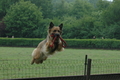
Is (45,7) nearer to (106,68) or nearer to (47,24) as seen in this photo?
(47,24)

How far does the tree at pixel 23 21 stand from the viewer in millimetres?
51062

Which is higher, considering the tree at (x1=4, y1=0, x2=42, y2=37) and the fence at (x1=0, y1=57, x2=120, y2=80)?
the tree at (x1=4, y1=0, x2=42, y2=37)

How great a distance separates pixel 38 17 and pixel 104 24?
18.7m

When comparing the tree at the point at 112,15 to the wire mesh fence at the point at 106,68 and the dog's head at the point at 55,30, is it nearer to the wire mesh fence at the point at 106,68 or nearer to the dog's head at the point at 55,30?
the wire mesh fence at the point at 106,68

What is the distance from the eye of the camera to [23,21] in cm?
5372

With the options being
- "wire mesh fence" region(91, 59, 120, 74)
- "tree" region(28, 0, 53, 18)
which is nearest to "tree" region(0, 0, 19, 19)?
"tree" region(28, 0, 53, 18)

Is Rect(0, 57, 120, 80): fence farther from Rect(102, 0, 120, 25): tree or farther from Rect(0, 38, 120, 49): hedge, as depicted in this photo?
Rect(102, 0, 120, 25): tree

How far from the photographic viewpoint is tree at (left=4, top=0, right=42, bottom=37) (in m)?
51.1

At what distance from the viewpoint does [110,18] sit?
201 feet

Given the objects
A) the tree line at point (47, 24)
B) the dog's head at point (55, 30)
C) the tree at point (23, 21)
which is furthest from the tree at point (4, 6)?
the dog's head at point (55, 30)

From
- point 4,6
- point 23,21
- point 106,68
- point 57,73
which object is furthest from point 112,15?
point 57,73

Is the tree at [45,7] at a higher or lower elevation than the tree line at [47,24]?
higher

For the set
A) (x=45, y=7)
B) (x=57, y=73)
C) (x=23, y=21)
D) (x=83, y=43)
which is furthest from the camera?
(x=45, y=7)

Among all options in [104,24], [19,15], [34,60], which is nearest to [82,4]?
[104,24]
